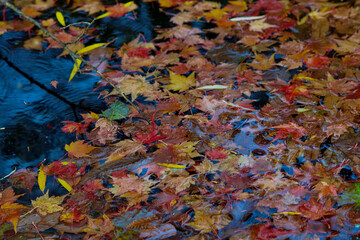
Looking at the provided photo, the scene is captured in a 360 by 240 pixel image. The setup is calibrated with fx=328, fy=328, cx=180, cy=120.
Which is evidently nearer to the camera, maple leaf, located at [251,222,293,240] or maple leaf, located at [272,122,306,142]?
maple leaf, located at [251,222,293,240]

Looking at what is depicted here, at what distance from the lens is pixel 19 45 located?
120 inches

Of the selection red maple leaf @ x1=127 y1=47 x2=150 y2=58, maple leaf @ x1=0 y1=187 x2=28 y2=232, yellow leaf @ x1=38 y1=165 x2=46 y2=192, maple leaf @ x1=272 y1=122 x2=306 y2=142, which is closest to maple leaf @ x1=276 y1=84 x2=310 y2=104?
maple leaf @ x1=272 y1=122 x2=306 y2=142

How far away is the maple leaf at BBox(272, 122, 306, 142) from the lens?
2031 mm

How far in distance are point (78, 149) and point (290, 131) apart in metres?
1.34

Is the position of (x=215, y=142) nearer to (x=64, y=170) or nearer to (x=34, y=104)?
(x=64, y=170)

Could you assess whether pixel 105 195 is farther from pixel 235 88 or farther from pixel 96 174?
pixel 235 88

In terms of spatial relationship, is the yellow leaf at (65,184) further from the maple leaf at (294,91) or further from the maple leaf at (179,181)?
the maple leaf at (294,91)

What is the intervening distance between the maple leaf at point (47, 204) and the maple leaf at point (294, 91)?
160 cm

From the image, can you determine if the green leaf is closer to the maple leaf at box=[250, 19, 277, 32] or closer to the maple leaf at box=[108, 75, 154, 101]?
the maple leaf at box=[108, 75, 154, 101]

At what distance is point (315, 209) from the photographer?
5.41 ft

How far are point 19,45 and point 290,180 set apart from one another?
2644 millimetres

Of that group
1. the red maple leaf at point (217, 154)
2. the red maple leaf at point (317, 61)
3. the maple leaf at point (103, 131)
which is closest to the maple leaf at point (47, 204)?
the maple leaf at point (103, 131)

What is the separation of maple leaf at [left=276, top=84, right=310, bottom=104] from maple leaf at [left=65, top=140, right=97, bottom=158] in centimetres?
138

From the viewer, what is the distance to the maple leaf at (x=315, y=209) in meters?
1.63
